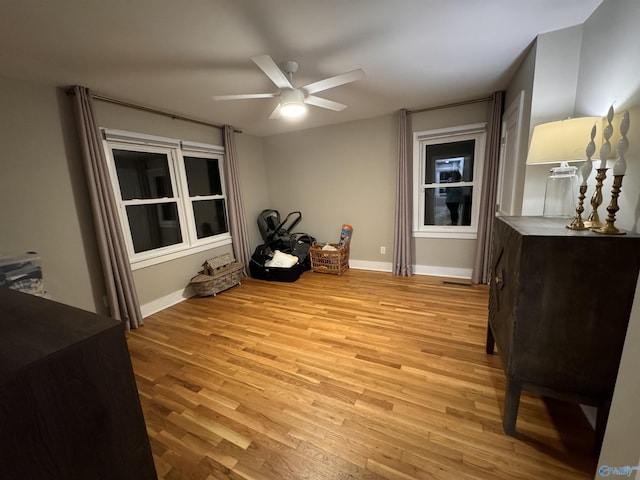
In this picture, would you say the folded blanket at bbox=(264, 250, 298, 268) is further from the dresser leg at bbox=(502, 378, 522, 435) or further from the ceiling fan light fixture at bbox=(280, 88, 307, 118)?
the dresser leg at bbox=(502, 378, 522, 435)

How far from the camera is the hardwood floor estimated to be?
1.24 metres

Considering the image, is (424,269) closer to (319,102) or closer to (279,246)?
(279,246)

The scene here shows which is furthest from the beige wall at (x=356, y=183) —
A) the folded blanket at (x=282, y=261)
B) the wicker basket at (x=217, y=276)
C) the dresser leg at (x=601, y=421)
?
the dresser leg at (x=601, y=421)

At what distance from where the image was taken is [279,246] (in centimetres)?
421

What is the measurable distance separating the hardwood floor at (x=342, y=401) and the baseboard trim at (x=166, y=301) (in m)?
0.25

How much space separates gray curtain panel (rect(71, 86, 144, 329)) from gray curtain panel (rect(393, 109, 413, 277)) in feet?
10.7

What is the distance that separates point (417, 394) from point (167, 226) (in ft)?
10.7

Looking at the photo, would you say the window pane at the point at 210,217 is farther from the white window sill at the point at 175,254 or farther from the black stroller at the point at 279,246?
the black stroller at the point at 279,246

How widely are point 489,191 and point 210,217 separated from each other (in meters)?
3.76

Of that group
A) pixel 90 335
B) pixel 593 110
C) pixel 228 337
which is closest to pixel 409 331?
pixel 228 337

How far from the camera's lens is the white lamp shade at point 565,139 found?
1349mm

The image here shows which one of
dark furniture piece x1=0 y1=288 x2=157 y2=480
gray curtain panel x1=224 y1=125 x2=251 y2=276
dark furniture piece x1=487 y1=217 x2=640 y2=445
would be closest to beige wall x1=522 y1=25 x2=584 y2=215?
dark furniture piece x1=487 y1=217 x2=640 y2=445

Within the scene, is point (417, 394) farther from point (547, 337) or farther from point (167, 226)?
point (167, 226)

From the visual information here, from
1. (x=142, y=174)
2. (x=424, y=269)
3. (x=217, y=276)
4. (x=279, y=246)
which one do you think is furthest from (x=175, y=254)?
(x=424, y=269)
